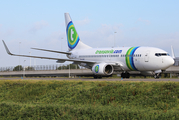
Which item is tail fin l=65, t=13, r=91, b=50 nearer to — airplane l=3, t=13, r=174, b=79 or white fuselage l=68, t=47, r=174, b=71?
airplane l=3, t=13, r=174, b=79

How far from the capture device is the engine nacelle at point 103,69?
103 ft

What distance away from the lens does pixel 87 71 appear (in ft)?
182

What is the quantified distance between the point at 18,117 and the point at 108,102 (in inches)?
214

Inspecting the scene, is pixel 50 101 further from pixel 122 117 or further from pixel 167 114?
pixel 167 114

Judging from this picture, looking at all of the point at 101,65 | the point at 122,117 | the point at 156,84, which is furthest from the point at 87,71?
the point at 122,117

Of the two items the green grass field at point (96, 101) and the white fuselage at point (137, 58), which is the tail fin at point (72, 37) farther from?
the green grass field at point (96, 101)

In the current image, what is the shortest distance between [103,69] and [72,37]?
35.5ft

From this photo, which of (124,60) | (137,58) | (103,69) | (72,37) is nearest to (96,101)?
(103,69)

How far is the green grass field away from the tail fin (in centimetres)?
1887

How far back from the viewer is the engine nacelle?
31.5 metres

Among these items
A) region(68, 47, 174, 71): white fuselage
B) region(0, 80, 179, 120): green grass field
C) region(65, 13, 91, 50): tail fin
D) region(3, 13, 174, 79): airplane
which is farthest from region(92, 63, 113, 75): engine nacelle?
region(0, 80, 179, 120): green grass field

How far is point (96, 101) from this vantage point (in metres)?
16.9

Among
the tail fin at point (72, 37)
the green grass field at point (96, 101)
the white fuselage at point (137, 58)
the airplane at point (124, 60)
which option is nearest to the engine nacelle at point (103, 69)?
the airplane at point (124, 60)

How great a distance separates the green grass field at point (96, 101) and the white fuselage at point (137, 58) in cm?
1151
